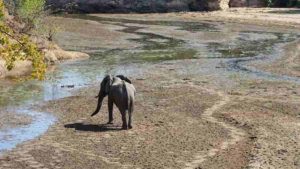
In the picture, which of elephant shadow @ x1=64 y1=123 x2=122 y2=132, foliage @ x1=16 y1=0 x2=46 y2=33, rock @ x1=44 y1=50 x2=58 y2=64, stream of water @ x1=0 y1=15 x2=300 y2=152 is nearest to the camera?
elephant shadow @ x1=64 y1=123 x2=122 y2=132

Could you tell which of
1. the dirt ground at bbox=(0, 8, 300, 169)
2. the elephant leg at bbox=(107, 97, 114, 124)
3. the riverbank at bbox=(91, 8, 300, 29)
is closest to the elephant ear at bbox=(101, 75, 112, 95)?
the elephant leg at bbox=(107, 97, 114, 124)

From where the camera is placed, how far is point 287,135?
16.5 m

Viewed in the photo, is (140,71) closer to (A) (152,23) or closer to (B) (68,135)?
(B) (68,135)

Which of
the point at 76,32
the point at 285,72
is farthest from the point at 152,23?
the point at 285,72

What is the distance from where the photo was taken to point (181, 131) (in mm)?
17172

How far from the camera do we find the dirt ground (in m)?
14.2

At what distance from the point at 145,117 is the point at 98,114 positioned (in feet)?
5.32

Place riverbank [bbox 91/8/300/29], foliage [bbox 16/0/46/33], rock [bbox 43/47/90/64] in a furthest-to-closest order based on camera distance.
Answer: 1. riverbank [bbox 91/8/300/29]
2. foliage [bbox 16/0/46/33]
3. rock [bbox 43/47/90/64]

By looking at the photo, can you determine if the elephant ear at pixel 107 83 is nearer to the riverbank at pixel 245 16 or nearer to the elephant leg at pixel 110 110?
the elephant leg at pixel 110 110

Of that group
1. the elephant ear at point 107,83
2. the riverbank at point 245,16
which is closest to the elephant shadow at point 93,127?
the elephant ear at point 107,83

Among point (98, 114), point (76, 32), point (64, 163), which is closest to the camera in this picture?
point (64, 163)

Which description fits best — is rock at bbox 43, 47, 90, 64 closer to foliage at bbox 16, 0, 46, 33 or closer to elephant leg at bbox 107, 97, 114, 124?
foliage at bbox 16, 0, 46, 33

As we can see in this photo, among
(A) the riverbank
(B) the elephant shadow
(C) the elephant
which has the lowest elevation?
(A) the riverbank

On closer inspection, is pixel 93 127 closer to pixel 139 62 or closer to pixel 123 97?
pixel 123 97
